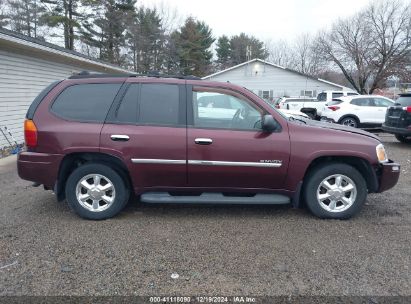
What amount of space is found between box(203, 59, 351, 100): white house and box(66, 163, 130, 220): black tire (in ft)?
98.3

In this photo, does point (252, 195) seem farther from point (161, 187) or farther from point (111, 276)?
point (111, 276)

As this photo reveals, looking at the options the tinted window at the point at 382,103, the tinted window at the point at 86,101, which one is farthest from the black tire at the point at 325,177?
the tinted window at the point at 382,103

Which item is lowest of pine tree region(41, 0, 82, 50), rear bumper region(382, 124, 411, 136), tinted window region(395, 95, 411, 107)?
rear bumper region(382, 124, 411, 136)

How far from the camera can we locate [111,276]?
303cm

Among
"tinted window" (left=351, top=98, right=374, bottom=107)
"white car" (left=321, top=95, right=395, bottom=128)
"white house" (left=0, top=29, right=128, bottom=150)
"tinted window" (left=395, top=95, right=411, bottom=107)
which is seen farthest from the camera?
"tinted window" (left=351, top=98, right=374, bottom=107)

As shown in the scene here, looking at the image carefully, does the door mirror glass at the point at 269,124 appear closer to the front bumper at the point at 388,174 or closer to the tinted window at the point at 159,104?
the tinted window at the point at 159,104

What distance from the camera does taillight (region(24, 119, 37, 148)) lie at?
4.16 metres

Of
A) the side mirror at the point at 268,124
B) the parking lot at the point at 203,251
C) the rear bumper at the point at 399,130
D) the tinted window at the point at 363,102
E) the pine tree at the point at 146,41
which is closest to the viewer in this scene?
the parking lot at the point at 203,251

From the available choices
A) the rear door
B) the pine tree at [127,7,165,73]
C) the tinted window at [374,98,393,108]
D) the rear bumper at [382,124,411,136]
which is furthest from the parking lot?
the pine tree at [127,7,165,73]

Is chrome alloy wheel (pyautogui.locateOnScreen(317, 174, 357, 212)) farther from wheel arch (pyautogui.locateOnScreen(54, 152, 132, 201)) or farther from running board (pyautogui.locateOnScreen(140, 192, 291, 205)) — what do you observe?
wheel arch (pyautogui.locateOnScreen(54, 152, 132, 201))

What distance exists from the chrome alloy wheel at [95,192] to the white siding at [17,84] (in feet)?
21.4

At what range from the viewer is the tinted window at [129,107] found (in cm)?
420

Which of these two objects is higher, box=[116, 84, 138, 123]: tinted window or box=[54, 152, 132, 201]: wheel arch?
box=[116, 84, 138, 123]: tinted window

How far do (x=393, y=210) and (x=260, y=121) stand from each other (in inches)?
93.8
